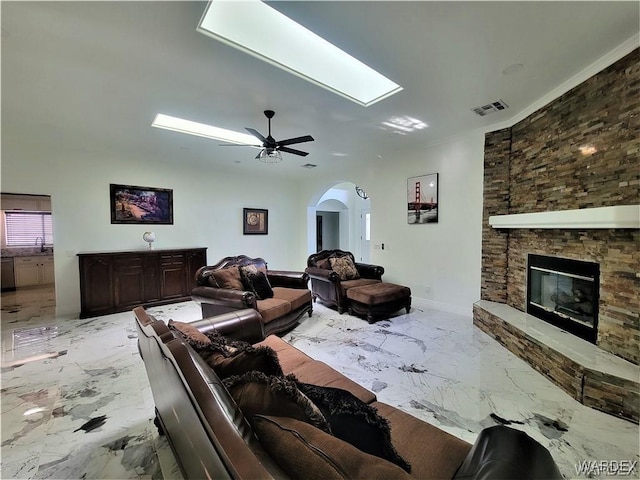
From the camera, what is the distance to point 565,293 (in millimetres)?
2869

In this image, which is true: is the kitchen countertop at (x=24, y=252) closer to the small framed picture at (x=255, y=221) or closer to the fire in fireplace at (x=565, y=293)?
the small framed picture at (x=255, y=221)

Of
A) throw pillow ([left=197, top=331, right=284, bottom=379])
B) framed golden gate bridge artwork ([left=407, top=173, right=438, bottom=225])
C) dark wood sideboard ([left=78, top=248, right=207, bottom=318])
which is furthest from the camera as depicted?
framed golden gate bridge artwork ([left=407, top=173, right=438, bottom=225])

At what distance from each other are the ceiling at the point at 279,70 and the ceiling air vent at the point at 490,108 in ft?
Answer: 0.31

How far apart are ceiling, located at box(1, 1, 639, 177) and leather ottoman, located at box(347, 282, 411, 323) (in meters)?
2.33

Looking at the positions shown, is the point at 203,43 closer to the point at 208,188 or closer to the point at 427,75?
the point at 427,75

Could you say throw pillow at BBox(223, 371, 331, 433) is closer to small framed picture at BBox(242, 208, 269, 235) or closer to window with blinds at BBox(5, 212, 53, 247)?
small framed picture at BBox(242, 208, 269, 235)

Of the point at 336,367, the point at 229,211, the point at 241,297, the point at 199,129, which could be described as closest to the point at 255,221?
the point at 229,211

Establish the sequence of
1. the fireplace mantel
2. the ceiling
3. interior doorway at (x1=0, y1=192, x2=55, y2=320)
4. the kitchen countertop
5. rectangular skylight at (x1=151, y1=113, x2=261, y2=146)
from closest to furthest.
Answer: the ceiling
the fireplace mantel
rectangular skylight at (x1=151, y1=113, x2=261, y2=146)
interior doorway at (x1=0, y1=192, x2=55, y2=320)
the kitchen countertop

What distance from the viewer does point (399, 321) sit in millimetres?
4004

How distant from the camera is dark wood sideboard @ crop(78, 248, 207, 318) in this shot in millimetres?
4281

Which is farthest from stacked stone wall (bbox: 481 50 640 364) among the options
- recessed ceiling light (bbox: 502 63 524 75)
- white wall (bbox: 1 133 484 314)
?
recessed ceiling light (bbox: 502 63 524 75)

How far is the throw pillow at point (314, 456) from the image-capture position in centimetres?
66

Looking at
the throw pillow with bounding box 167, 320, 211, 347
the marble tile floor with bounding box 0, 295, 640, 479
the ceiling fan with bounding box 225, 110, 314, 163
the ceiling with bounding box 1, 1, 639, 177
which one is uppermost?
the ceiling with bounding box 1, 1, 639, 177

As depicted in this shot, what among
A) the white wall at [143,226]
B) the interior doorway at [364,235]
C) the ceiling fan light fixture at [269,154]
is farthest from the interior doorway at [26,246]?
the interior doorway at [364,235]
